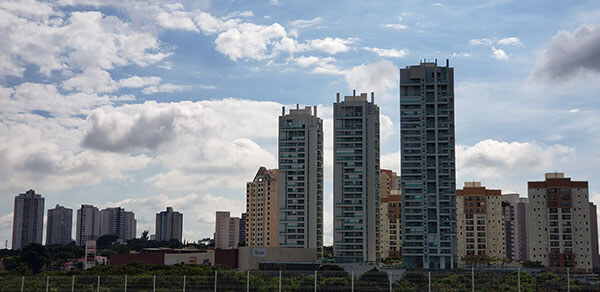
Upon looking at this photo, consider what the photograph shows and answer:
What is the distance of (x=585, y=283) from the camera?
27.4m

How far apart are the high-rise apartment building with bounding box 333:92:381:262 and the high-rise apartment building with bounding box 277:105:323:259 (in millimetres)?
6887

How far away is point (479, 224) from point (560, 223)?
19.9 m

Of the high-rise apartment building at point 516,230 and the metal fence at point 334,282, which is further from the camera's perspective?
the high-rise apartment building at point 516,230

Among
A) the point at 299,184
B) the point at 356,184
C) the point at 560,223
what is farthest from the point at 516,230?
the point at 299,184

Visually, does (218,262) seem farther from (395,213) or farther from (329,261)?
(395,213)

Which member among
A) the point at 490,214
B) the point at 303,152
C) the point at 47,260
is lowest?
the point at 47,260

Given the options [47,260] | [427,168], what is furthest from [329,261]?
[47,260]

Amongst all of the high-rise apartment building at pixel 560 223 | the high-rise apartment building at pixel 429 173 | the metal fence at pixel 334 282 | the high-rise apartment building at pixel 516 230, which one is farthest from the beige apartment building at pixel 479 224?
the metal fence at pixel 334 282

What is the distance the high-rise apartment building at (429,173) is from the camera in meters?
96.2

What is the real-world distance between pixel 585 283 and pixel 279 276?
13.7m

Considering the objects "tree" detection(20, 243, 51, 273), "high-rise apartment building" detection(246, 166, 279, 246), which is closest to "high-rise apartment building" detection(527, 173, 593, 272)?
"high-rise apartment building" detection(246, 166, 279, 246)

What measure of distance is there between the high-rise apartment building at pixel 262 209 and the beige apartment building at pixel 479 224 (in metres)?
41.0

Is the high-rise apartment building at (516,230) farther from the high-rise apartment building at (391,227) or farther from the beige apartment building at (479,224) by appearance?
the high-rise apartment building at (391,227)

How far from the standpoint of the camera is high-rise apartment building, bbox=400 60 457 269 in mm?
96250
